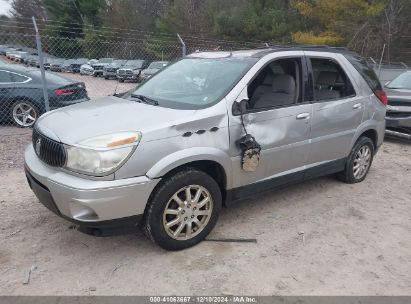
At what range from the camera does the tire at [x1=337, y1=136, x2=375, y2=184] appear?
5.07 metres

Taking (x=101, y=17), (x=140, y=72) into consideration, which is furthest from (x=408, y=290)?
(x=101, y=17)

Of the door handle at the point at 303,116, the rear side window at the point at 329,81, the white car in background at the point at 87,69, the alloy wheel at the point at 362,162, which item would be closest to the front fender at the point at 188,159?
the door handle at the point at 303,116

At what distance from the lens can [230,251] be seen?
352 centimetres

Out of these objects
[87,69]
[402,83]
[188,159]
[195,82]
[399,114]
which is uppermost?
[195,82]

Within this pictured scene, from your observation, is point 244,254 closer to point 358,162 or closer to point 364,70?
point 358,162

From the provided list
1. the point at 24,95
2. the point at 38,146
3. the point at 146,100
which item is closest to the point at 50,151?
the point at 38,146

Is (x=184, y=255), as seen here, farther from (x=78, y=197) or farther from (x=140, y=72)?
(x=140, y=72)

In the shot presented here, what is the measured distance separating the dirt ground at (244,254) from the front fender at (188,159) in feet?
2.60

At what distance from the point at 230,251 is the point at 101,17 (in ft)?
150

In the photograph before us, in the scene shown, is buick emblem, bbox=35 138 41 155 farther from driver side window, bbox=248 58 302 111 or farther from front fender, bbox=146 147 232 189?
driver side window, bbox=248 58 302 111

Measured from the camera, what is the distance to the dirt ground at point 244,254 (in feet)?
9.95

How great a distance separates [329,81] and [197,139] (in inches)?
84.7

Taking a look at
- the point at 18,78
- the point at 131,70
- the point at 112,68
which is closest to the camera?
the point at 18,78

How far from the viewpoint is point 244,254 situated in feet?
11.4
